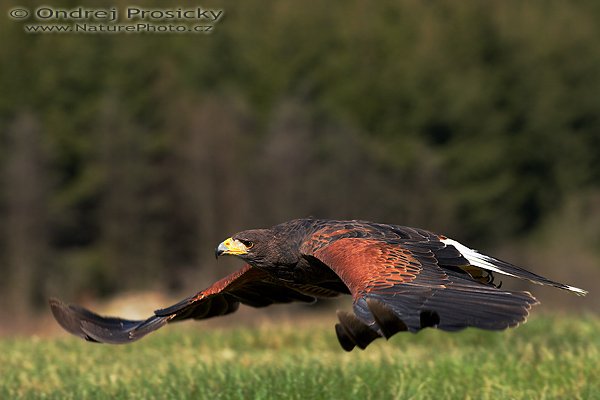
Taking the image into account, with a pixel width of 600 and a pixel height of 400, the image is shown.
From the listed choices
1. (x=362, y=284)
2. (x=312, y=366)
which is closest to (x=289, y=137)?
(x=312, y=366)

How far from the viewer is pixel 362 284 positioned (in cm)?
583

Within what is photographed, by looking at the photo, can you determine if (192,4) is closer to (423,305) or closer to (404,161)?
(404,161)

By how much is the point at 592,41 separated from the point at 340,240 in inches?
1705

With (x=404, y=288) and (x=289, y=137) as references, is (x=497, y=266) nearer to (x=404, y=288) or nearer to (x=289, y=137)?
(x=404, y=288)

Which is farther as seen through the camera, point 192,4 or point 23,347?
Answer: point 192,4

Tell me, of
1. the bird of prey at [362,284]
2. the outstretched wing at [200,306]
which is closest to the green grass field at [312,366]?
the outstretched wing at [200,306]

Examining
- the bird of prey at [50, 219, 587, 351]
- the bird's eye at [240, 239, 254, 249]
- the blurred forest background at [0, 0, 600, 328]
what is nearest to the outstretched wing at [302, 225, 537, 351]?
the bird of prey at [50, 219, 587, 351]

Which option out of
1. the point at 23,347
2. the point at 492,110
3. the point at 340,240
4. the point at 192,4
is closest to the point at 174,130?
the point at 192,4

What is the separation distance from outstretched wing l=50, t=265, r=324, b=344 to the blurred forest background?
27.3 meters

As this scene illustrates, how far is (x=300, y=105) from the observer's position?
147 feet

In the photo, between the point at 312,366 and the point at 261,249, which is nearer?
the point at 261,249

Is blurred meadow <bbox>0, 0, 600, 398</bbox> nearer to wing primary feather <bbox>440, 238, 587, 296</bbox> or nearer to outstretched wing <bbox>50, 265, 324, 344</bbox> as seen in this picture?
outstretched wing <bbox>50, 265, 324, 344</bbox>

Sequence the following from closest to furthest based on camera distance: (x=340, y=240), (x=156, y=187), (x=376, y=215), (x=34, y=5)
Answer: (x=340, y=240) < (x=376, y=215) < (x=156, y=187) < (x=34, y=5)

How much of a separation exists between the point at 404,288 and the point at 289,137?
121 ft
